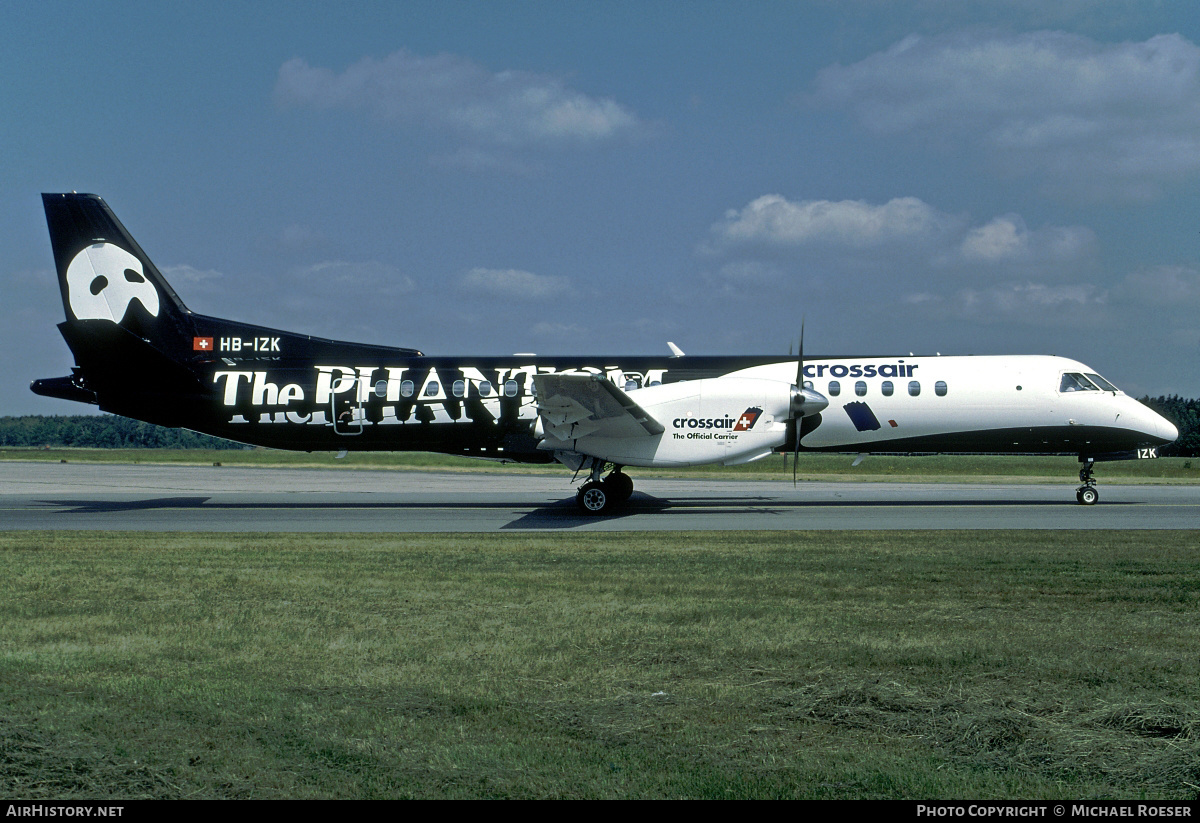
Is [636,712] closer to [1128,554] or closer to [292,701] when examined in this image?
[292,701]

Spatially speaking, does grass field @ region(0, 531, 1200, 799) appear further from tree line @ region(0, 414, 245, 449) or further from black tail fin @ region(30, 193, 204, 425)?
tree line @ region(0, 414, 245, 449)

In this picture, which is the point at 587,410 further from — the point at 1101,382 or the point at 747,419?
the point at 1101,382

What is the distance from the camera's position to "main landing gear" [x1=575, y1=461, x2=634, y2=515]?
21797mm

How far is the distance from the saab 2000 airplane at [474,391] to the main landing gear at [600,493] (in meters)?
0.04

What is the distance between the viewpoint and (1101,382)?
2328 cm

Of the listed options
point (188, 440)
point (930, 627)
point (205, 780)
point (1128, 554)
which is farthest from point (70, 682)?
point (188, 440)

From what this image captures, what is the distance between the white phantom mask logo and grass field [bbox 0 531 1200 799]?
12136 mm

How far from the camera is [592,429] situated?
838 inches

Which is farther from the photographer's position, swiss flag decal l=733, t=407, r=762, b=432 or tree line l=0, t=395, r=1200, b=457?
tree line l=0, t=395, r=1200, b=457

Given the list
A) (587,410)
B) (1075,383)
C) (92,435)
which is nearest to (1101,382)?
(1075,383)

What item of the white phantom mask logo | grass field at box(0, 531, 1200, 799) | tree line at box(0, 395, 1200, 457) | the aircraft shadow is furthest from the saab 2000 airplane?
tree line at box(0, 395, 1200, 457)

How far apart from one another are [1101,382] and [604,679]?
20853 mm

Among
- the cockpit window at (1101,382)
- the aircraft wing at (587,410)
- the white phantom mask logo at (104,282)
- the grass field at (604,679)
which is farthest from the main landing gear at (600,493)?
the white phantom mask logo at (104,282)

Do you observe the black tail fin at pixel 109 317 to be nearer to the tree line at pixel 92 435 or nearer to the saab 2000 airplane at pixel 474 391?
the saab 2000 airplane at pixel 474 391
